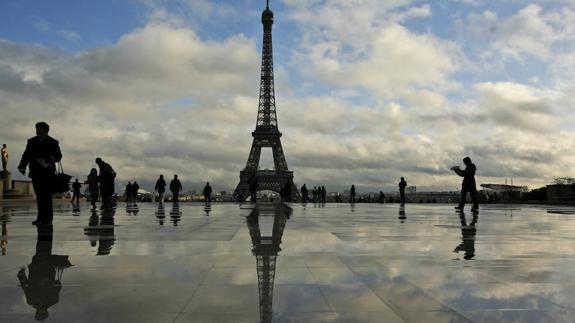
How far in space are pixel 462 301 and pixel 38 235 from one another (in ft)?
24.1

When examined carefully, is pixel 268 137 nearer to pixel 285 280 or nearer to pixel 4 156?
pixel 4 156

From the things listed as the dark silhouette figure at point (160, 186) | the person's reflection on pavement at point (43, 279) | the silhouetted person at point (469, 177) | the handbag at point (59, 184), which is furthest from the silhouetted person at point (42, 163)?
the dark silhouette figure at point (160, 186)

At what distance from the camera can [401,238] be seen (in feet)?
28.1

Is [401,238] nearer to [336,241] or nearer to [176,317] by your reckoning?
[336,241]

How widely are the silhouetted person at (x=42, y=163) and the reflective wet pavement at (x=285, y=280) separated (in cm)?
226

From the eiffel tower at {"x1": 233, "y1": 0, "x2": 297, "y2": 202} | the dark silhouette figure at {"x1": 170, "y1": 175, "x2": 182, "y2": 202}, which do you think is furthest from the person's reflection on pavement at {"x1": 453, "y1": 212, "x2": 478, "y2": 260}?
the eiffel tower at {"x1": 233, "y1": 0, "x2": 297, "y2": 202}

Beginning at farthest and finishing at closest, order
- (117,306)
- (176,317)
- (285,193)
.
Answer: (285,193), (117,306), (176,317)

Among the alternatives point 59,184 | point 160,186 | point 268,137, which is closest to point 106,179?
point 59,184

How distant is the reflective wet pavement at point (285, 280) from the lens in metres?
3.62

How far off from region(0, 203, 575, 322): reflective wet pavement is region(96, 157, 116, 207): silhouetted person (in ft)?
35.7

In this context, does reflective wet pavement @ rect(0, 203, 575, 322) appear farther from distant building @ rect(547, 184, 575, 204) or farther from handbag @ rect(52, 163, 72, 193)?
distant building @ rect(547, 184, 575, 204)

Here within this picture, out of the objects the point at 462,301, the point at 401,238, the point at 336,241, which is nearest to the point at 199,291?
the point at 462,301

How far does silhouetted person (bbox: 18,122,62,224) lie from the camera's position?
405 inches

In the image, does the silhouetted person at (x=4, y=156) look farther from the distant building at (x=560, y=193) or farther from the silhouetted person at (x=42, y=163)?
the distant building at (x=560, y=193)
